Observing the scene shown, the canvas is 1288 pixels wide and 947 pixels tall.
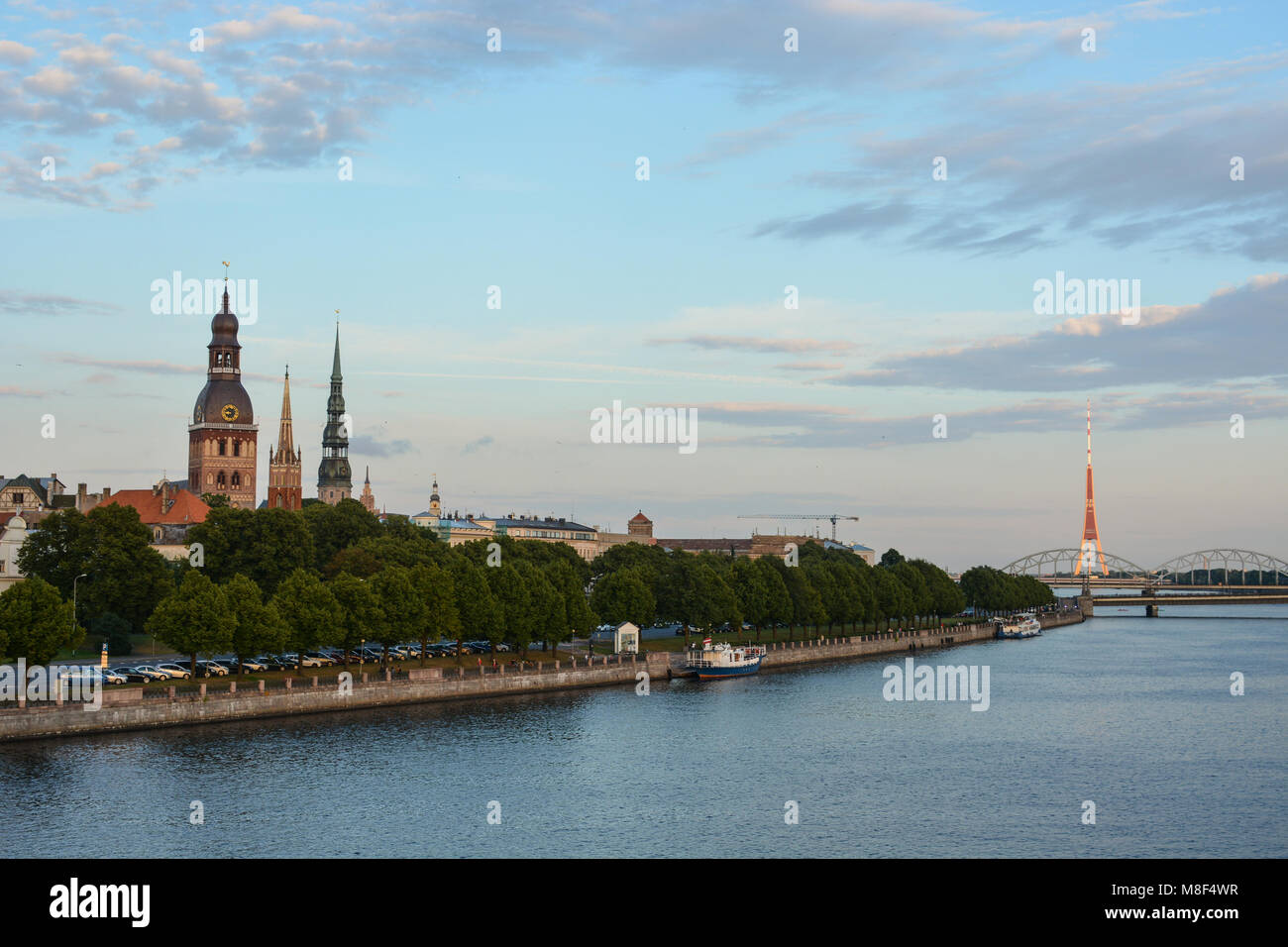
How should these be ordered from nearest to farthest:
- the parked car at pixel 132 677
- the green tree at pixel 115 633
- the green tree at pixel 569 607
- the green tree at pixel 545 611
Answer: the parked car at pixel 132 677 → the green tree at pixel 115 633 → the green tree at pixel 545 611 → the green tree at pixel 569 607

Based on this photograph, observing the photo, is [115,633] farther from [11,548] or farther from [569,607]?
[569,607]

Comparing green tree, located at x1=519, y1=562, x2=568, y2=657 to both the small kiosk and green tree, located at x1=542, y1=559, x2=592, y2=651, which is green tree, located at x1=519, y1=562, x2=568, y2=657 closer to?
green tree, located at x1=542, y1=559, x2=592, y2=651

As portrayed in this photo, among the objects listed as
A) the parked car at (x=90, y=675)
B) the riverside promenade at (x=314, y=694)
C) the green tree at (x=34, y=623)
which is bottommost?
the riverside promenade at (x=314, y=694)

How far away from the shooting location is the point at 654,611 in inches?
5059

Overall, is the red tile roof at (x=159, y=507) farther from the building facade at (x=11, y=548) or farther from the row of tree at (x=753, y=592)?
the building facade at (x=11, y=548)

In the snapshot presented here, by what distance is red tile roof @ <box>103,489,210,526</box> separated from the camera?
168500mm

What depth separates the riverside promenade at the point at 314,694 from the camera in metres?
63.3

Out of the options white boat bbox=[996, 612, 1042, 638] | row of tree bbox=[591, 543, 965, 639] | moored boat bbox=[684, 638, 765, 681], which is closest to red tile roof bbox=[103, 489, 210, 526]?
row of tree bbox=[591, 543, 965, 639]

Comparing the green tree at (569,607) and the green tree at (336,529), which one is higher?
the green tree at (336,529)

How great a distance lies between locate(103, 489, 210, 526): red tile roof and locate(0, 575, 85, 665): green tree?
321 feet

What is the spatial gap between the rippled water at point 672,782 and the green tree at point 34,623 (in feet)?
26.9

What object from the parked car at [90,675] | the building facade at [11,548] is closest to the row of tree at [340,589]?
the parked car at [90,675]
